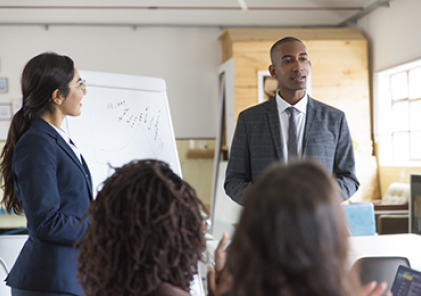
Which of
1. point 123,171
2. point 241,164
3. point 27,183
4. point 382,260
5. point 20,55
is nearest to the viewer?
point 123,171

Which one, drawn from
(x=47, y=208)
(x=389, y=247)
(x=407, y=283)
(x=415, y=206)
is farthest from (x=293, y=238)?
(x=415, y=206)

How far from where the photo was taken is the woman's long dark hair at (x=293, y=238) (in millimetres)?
561

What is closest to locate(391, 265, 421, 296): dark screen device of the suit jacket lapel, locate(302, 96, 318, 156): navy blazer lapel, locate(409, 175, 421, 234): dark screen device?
locate(302, 96, 318, 156): navy blazer lapel

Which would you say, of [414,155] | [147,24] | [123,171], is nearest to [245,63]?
[147,24]

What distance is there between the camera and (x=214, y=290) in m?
0.96

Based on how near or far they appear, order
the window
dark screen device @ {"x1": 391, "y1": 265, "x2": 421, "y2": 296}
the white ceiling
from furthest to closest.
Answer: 1. the white ceiling
2. the window
3. dark screen device @ {"x1": 391, "y1": 265, "x2": 421, "y2": 296}

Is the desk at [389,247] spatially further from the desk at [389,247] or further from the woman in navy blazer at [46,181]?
the woman in navy blazer at [46,181]

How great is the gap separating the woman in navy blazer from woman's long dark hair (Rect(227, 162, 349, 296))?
1089 millimetres

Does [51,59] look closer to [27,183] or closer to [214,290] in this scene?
[27,183]

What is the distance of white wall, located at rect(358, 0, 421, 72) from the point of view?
5.38m

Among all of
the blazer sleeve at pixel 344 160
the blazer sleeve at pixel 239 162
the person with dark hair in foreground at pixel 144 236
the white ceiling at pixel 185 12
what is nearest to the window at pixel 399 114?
the white ceiling at pixel 185 12

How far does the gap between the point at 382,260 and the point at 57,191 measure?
1210mm

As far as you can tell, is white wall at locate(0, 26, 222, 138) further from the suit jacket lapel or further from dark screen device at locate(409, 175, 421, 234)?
the suit jacket lapel

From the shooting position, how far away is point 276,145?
6.97ft
